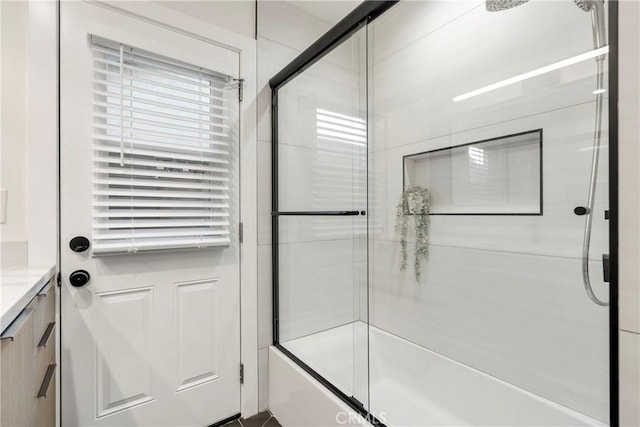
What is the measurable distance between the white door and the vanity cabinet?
189 mm

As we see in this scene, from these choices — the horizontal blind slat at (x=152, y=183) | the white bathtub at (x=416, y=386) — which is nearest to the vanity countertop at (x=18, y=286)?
the horizontal blind slat at (x=152, y=183)

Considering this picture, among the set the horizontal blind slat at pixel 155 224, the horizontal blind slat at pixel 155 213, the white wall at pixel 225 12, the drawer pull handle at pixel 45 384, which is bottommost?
the drawer pull handle at pixel 45 384

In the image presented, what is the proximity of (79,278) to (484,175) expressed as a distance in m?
1.88

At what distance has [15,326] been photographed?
0.69 metres

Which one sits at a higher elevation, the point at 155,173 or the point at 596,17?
the point at 596,17

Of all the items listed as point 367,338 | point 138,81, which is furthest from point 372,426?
point 138,81

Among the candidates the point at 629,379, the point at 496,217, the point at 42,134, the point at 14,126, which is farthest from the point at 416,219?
the point at 14,126

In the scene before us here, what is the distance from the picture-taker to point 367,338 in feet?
5.18

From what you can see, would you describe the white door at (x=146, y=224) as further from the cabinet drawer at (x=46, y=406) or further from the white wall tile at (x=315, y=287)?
the white wall tile at (x=315, y=287)

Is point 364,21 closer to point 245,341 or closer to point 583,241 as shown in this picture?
point 583,241

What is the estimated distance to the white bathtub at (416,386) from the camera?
4.24 feet

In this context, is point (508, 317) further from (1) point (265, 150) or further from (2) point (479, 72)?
(1) point (265, 150)

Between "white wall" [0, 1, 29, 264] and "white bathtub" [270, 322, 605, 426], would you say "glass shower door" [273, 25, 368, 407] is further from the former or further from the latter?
"white wall" [0, 1, 29, 264]

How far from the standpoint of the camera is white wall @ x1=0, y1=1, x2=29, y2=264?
49.0 inches
